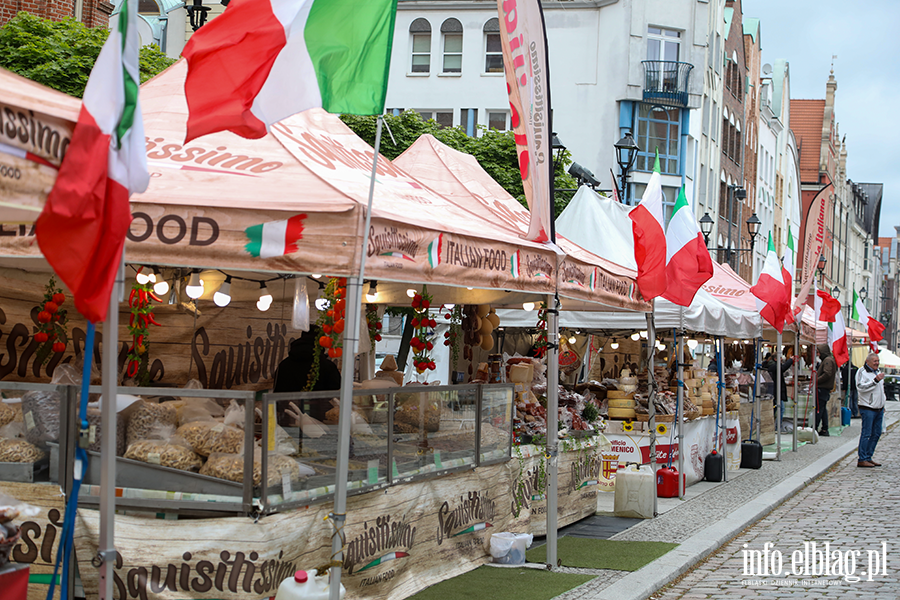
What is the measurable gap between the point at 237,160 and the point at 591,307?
6081 millimetres

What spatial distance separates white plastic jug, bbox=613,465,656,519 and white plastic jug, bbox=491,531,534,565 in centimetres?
322

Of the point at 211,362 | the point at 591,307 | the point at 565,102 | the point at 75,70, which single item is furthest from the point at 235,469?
the point at 565,102

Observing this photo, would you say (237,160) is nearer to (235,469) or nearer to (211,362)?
(235,469)

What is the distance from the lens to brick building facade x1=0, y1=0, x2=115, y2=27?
23.8 meters

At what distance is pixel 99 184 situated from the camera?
393 cm

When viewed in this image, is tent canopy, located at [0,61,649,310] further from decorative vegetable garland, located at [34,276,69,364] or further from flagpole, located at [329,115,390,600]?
decorative vegetable garland, located at [34,276,69,364]

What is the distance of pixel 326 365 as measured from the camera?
28.4 feet

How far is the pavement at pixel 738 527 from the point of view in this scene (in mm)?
8164

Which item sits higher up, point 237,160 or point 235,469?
point 237,160

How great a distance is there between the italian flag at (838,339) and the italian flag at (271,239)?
2162cm

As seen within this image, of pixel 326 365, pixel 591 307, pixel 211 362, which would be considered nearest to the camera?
pixel 326 365

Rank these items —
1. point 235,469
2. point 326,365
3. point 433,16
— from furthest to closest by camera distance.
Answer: point 433,16 < point 326,365 < point 235,469

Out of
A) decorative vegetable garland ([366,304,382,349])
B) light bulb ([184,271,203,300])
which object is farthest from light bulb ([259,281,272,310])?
light bulb ([184,271,203,300])

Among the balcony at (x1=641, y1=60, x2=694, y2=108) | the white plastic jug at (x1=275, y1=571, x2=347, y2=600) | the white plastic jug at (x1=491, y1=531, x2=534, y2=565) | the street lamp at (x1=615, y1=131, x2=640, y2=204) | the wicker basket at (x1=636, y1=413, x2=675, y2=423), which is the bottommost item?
the white plastic jug at (x1=491, y1=531, x2=534, y2=565)
